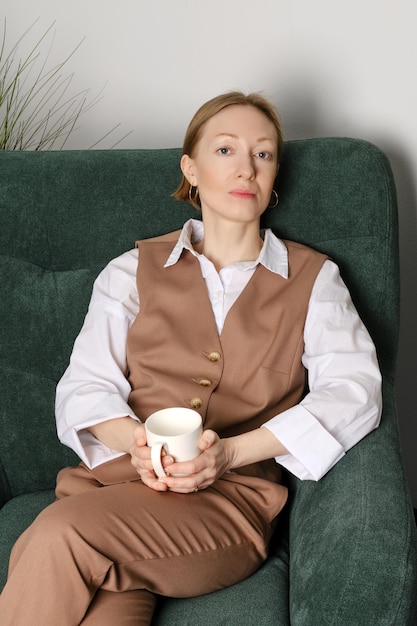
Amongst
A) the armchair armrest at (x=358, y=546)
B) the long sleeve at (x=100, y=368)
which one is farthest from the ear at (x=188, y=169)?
the armchair armrest at (x=358, y=546)

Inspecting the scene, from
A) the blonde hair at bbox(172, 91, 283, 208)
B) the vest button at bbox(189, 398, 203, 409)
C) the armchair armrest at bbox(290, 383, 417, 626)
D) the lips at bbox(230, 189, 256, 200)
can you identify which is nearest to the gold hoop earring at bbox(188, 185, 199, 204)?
the blonde hair at bbox(172, 91, 283, 208)

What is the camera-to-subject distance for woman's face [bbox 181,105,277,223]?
1777 mm

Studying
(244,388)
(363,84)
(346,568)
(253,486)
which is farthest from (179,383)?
(363,84)

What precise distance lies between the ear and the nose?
150mm

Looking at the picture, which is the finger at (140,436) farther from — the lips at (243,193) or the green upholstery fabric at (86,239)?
the lips at (243,193)

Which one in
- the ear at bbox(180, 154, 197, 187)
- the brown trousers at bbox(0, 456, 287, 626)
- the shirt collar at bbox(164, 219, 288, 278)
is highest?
the ear at bbox(180, 154, 197, 187)

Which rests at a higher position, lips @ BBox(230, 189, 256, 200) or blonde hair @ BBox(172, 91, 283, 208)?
blonde hair @ BBox(172, 91, 283, 208)

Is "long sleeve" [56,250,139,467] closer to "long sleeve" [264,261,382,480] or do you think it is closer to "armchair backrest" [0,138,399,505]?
"armchair backrest" [0,138,399,505]

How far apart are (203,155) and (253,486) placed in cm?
74

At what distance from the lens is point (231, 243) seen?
1.86m

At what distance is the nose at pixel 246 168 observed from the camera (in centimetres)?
176

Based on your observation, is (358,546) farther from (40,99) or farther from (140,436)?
(40,99)

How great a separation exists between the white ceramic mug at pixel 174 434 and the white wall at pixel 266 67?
1039mm

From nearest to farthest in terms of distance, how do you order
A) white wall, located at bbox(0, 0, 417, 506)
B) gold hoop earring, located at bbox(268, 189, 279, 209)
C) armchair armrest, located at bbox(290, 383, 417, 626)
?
1. armchair armrest, located at bbox(290, 383, 417, 626)
2. gold hoop earring, located at bbox(268, 189, 279, 209)
3. white wall, located at bbox(0, 0, 417, 506)
